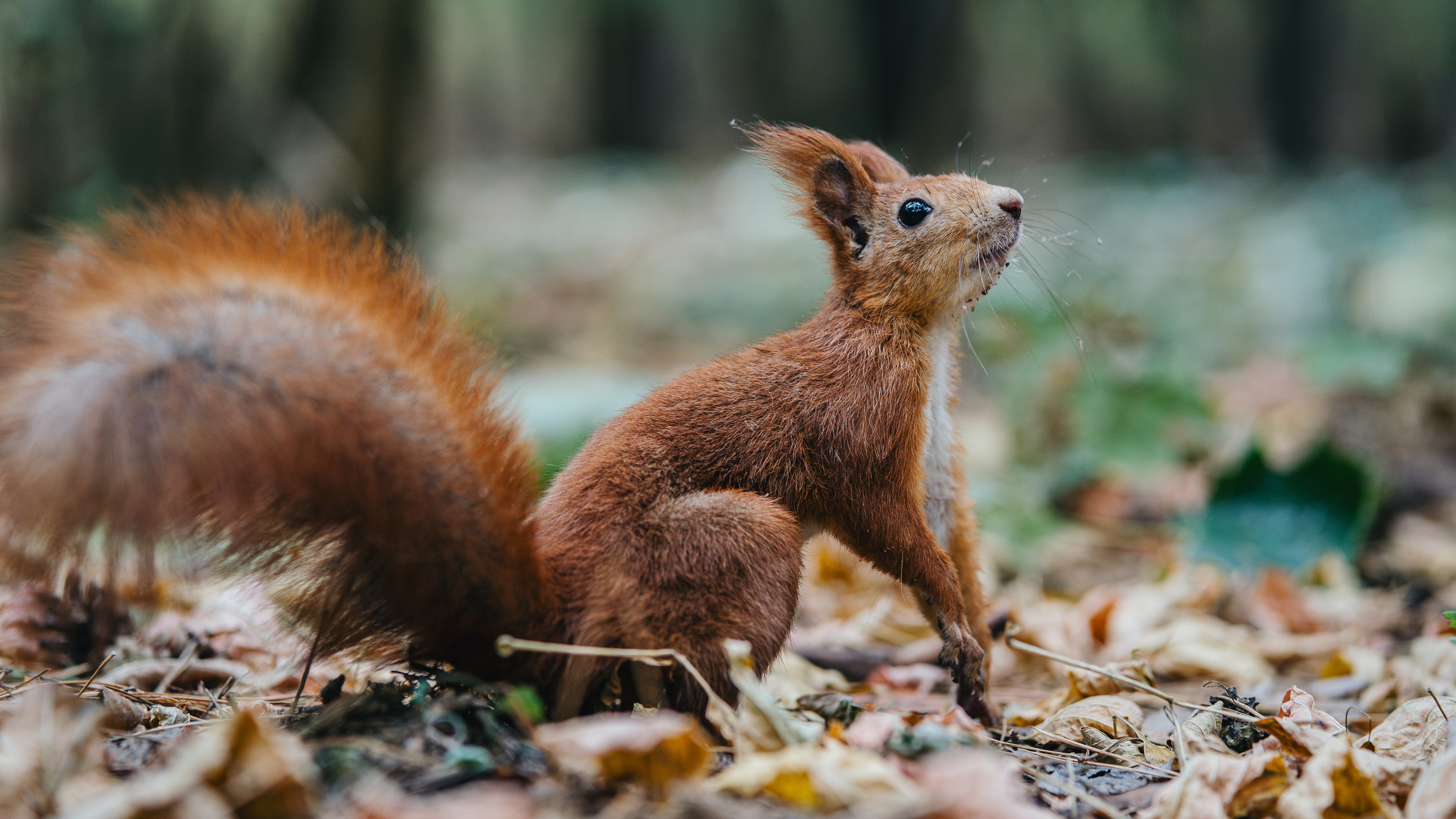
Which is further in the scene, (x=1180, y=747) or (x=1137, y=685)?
(x=1137, y=685)

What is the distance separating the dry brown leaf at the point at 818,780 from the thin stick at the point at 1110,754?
652 mm

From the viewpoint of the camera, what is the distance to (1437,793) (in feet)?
5.18

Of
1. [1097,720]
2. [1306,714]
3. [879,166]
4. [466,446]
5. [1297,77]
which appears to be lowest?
[1097,720]

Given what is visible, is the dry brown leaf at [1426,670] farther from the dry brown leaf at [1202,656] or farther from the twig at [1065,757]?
the twig at [1065,757]

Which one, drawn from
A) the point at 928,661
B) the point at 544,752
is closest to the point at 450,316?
the point at 544,752

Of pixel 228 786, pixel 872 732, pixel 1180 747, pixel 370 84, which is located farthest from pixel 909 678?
pixel 370 84

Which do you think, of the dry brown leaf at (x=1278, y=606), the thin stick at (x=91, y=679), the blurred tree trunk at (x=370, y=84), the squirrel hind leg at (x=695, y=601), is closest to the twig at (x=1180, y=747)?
the squirrel hind leg at (x=695, y=601)

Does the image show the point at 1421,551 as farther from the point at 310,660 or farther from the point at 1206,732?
the point at 310,660

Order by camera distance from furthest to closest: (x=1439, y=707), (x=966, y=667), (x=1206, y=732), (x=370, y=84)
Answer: (x=370, y=84)
(x=966, y=667)
(x=1206, y=732)
(x=1439, y=707)

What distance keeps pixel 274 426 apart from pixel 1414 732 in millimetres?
2015

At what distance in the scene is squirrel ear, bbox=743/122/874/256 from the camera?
7.75 feet

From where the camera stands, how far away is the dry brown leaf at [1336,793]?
1646 millimetres

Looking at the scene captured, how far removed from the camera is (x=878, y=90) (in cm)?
1249

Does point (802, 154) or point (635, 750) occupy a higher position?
point (802, 154)
